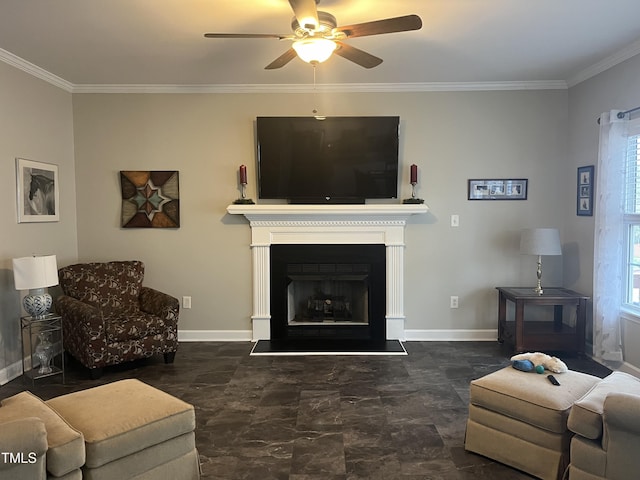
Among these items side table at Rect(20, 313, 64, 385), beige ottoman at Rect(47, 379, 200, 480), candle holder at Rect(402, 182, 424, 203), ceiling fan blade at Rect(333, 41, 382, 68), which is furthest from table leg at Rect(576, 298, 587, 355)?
side table at Rect(20, 313, 64, 385)

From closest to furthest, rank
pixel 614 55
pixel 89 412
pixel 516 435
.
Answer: pixel 89 412, pixel 516 435, pixel 614 55

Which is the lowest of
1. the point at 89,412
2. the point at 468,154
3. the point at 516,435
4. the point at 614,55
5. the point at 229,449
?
the point at 229,449

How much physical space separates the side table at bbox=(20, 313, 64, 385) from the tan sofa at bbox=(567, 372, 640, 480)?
3.66 m

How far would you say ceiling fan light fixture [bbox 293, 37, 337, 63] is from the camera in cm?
258

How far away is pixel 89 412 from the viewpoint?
A: 2029 millimetres

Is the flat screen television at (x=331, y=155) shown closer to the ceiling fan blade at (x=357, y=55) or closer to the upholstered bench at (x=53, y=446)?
the ceiling fan blade at (x=357, y=55)

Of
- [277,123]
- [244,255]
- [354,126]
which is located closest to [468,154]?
[354,126]

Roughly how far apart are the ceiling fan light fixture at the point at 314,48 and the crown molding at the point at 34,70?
2.52 m

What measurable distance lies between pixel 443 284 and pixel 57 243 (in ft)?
12.6

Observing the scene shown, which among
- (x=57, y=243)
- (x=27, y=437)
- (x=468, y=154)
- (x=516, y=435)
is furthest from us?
(x=468, y=154)

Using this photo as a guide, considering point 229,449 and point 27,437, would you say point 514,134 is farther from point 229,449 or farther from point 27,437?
point 27,437

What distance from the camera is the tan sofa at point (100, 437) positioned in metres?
1.63

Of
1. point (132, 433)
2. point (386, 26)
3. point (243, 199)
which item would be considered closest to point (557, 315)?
point (243, 199)

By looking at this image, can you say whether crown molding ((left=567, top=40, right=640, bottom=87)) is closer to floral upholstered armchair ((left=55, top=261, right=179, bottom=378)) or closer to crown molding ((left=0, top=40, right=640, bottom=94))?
crown molding ((left=0, top=40, right=640, bottom=94))
